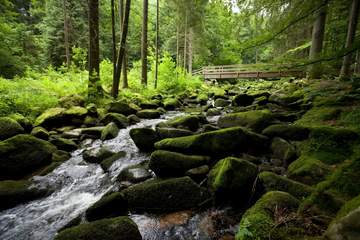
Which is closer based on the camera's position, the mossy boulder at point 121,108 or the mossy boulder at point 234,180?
the mossy boulder at point 234,180

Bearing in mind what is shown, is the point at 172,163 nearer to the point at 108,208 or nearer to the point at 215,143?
the point at 215,143

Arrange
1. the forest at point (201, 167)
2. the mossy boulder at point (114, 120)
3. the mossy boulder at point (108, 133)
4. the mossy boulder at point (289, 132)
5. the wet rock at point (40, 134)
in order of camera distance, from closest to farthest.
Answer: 1. the forest at point (201, 167)
2. the mossy boulder at point (289, 132)
3. the wet rock at point (40, 134)
4. the mossy boulder at point (108, 133)
5. the mossy boulder at point (114, 120)

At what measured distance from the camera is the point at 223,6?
30.2 ft

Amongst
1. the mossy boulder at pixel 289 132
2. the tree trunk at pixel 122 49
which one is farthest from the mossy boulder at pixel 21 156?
the tree trunk at pixel 122 49

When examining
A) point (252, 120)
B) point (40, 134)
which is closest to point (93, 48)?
point (40, 134)

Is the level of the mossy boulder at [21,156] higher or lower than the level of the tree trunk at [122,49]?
lower

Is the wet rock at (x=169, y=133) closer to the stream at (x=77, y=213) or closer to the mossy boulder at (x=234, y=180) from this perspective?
the stream at (x=77, y=213)

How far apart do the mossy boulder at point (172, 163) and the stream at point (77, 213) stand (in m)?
1.00

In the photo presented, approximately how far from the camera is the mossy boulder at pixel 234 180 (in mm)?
4230

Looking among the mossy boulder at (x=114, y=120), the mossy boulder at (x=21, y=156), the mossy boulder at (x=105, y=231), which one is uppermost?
the mossy boulder at (x=114, y=120)

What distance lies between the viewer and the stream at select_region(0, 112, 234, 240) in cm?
390

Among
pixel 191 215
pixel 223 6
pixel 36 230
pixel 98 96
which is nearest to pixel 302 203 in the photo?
pixel 191 215

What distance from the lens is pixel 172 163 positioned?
17.1ft

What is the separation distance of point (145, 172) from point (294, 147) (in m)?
3.19
